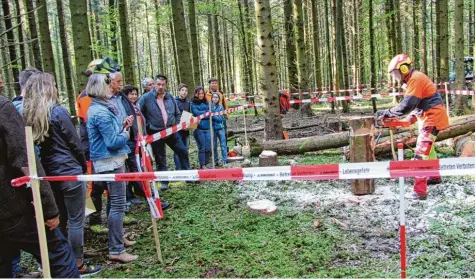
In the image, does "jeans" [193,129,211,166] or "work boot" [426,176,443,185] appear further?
"jeans" [193,129,211,166]

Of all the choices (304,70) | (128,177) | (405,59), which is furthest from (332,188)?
(304,70)

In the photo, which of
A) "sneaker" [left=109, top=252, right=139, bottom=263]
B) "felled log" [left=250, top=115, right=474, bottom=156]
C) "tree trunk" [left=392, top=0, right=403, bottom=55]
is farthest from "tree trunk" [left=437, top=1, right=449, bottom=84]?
"sneaker" [left=109, top=252, right=139, bottom=263]

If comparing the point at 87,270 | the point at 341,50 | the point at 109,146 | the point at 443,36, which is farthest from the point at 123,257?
the point at 341,50

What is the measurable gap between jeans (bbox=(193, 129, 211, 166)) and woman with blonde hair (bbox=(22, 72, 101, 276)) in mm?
4766

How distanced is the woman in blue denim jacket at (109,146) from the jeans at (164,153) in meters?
2.83

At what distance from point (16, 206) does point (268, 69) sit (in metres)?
7.67

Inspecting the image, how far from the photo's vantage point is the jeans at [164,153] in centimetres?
754

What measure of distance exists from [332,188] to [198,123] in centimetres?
340

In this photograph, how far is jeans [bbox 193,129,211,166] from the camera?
29.2 feet

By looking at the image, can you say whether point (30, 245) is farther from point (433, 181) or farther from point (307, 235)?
point (433, 181)

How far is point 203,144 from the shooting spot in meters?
8.96

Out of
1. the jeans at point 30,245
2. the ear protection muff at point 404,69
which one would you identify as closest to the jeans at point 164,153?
the ear protection muff at point 404,69

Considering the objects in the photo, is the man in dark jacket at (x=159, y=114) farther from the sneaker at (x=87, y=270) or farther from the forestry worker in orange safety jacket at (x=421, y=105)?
the forestry worker in orange safety jacket at (x=421, y=105)

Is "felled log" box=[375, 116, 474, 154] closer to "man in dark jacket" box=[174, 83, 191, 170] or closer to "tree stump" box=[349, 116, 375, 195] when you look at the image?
"tree stump" box=[349, 116, 375, 195]
